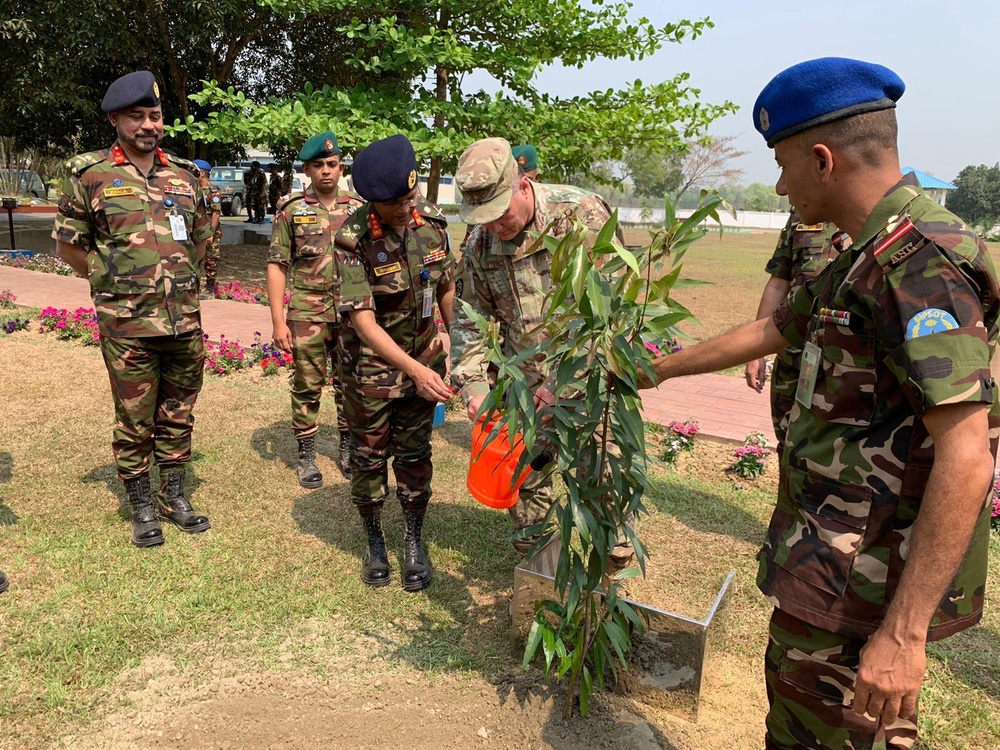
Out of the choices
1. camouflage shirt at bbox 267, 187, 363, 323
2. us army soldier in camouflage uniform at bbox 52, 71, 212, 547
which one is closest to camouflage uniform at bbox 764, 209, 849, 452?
camouflage shirt at bbox 267, 187, 363, 323

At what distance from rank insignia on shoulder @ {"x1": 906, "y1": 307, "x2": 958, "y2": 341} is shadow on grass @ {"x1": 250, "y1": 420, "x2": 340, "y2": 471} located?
4.12 meters

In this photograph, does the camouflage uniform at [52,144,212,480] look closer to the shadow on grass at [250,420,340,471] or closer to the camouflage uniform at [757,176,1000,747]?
the shadow on grass at [250,420,340,471]

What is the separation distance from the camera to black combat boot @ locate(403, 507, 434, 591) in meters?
3.37

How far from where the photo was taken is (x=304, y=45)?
47.7 feet

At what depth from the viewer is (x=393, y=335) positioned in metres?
3.25

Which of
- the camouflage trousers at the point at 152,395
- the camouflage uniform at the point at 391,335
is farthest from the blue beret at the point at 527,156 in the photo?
the camouflage trousers at the point at 152,395

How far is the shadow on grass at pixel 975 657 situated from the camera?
9.18ft

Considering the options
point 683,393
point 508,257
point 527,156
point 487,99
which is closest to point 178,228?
point 508,257

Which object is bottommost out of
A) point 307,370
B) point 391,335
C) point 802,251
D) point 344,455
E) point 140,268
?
point 344,455

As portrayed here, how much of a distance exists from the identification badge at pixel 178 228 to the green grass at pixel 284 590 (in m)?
1.51

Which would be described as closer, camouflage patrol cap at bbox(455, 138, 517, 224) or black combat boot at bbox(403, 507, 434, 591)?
camouflage patrol cap at bbox(455, 138, 517, 224)

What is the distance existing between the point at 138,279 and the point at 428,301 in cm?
144

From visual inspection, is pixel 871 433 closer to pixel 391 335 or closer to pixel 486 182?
pixel 486 182

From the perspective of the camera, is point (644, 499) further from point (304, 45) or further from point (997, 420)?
point (304, 45)
